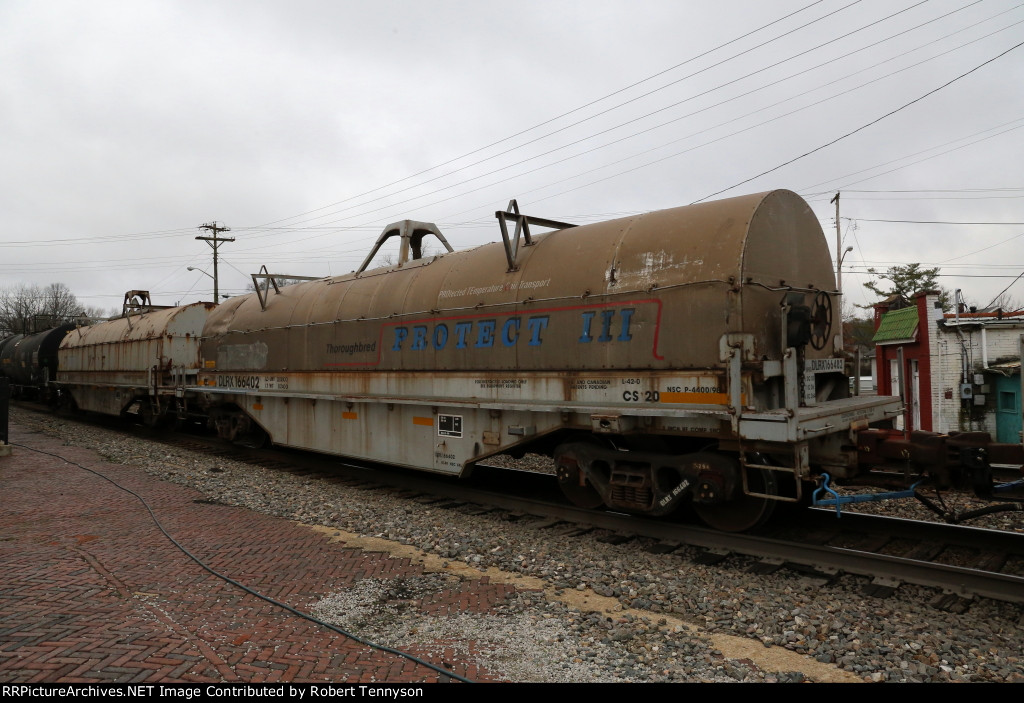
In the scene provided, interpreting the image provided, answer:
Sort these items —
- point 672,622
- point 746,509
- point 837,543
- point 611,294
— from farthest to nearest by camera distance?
point 611,294 < point 746,509 < point 837,543 < point 672,622

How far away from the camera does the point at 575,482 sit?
7.89 m

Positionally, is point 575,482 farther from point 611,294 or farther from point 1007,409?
point 1007,409

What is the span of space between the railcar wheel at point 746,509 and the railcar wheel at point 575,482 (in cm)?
126

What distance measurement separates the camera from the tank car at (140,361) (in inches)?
681

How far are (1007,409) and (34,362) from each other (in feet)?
120

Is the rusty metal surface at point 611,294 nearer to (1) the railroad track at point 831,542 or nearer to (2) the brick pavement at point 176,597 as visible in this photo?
(1) the railroad track at point 831,542

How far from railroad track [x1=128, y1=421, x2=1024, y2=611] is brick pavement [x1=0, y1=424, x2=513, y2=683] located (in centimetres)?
222

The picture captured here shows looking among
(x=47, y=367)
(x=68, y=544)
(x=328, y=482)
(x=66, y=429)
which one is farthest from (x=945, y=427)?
(x=47, y=367)

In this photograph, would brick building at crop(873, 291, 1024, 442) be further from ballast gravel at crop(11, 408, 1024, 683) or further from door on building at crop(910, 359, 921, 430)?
ballast gravel at crop(11, 408, 1024, 683)

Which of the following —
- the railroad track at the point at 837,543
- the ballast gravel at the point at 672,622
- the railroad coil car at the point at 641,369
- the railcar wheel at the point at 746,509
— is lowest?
the ballast gravel at the point at 672,622

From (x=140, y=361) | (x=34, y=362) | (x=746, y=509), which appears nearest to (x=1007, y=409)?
(x=746, y=509)

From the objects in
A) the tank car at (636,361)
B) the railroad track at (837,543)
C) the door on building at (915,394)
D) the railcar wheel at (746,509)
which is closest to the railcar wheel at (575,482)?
the tank car at (636,361)

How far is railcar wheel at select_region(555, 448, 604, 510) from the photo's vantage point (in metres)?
7.68
